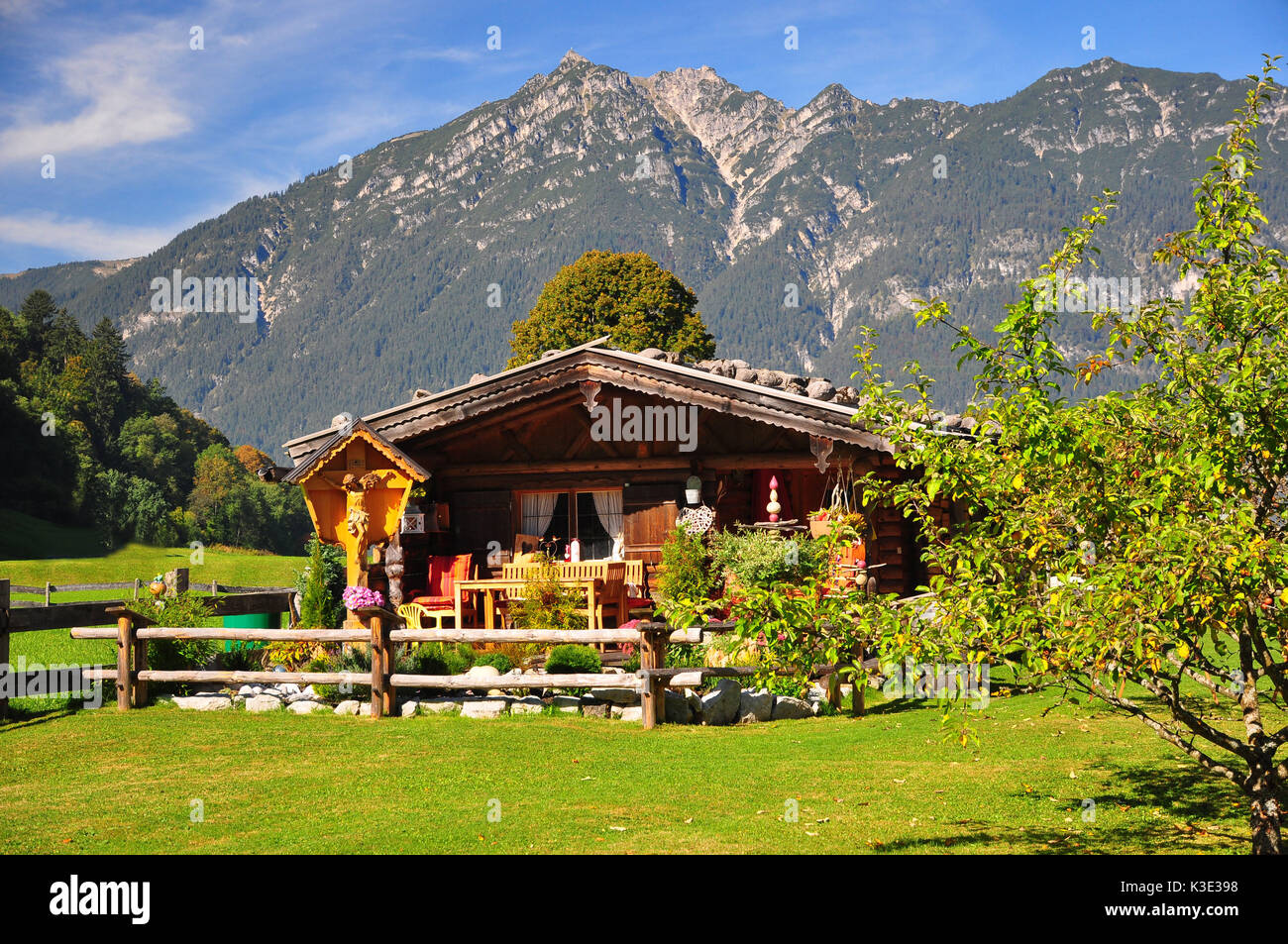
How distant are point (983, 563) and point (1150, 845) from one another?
207 cm

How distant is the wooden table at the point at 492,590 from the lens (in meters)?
16.2

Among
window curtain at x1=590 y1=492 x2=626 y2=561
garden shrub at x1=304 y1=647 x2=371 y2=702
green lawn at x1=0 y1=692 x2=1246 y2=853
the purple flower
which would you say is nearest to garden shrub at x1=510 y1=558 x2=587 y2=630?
the purple flower

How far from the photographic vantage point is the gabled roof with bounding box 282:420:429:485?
14328 mm

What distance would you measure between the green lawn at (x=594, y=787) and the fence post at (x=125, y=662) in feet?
1.05

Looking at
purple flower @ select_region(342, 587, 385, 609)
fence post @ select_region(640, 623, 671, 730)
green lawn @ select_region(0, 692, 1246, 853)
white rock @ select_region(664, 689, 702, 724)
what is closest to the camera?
green lawn @ select_region(0, 692, 1246, 853)

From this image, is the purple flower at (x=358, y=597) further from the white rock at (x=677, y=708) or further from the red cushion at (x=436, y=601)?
the white rock at (x=677, y=708)

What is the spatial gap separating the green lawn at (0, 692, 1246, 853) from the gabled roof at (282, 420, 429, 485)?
352 centimetres

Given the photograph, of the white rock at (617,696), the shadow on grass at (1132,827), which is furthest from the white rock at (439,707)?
the shadow on grass at (1132,827)

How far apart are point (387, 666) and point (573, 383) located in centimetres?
736

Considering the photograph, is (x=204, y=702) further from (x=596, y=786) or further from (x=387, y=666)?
(x=596, y=786)

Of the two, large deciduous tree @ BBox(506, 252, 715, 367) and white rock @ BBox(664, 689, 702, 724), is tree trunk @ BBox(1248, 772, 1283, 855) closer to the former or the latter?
white rock @ BBox(664, 689, 702, 724)
